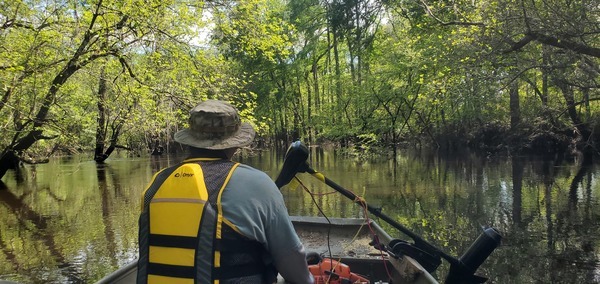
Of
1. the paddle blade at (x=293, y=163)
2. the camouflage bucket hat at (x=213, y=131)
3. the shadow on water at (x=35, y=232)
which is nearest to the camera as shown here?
the camouflage bucket hat at (x=213, y=131)

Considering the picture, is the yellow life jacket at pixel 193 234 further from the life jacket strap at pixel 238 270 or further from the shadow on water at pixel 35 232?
the shadow on water at pixel 35 232

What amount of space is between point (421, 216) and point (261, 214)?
29.9 ft

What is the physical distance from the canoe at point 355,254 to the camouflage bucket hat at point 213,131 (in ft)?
4.85

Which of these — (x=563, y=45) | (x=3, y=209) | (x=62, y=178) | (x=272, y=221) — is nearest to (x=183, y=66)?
(x=3, y=209)

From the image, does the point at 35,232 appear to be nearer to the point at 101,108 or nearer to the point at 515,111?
the point at 101,108

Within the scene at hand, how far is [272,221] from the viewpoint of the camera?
7.14ft

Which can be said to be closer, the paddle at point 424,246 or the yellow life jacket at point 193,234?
the yellow life jacket at point 193,234

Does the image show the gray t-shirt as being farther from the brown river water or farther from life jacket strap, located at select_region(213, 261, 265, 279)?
the brown river water

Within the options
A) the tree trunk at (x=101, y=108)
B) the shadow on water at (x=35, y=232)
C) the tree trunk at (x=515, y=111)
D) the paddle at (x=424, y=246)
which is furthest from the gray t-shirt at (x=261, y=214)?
the tree trunk at (x=515, y=111)

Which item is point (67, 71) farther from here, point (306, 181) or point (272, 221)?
point (272, 221)

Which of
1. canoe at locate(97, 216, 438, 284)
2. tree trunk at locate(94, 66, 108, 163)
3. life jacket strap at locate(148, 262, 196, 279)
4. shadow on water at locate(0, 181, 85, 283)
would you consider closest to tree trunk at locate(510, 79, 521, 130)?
tree trunk at locate(94, 66, 108, 163)

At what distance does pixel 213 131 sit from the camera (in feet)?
7.86

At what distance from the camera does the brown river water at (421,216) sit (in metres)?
7.34

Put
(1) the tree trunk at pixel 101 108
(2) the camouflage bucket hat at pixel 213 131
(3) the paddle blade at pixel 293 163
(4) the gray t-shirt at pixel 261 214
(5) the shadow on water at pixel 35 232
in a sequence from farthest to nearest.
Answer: (1) the tree trunk at pixel 101 108 → (5) the shadow on water at pixel 35 232 → (3) the paddle blade at pixel 293 163 → (2) the camouflage bucket hat at pixel 213 131 → (4) the gray t-shirt at pixel 261 214
